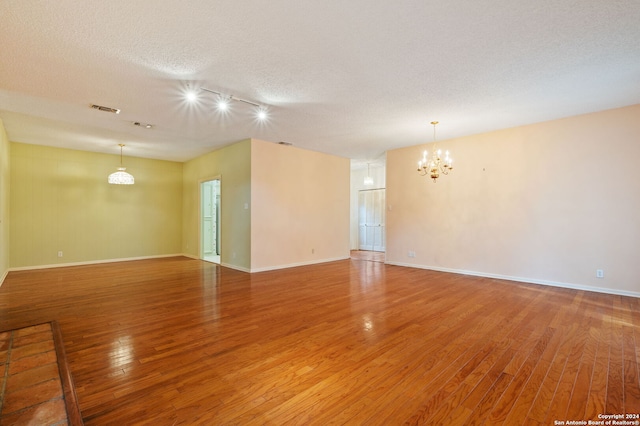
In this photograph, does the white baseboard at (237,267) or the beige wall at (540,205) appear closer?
the beige wall at (540,205)

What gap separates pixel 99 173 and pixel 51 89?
4.43 m

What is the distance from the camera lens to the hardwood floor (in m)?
1.78

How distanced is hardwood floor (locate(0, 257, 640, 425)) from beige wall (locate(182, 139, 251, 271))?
1586 millimetres

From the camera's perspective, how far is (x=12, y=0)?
211 cm

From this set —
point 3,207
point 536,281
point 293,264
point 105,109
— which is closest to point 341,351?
point 293,264

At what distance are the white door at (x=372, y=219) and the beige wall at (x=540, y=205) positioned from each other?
2871 millimetres

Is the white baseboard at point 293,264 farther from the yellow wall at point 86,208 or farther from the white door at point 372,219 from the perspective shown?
the yellow wall at point 86,208

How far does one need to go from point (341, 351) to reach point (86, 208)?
25.3ft

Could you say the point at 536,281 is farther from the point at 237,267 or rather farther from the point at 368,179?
the point at 237,267

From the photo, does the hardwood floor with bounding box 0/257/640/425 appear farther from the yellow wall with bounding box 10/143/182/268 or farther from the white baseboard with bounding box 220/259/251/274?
the yellow wall with bounding box 10/143/182/268

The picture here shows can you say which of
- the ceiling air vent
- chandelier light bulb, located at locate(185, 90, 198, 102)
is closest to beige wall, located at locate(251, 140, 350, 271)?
chandelier light bulb, located at locate(185, 90, 198, 102)

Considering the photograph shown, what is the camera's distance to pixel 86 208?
23.4 ft

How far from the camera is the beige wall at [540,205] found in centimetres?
431

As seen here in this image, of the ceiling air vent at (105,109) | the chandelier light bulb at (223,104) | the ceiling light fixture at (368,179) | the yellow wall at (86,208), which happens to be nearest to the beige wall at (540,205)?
the ceiling light fixture at (368,179)
